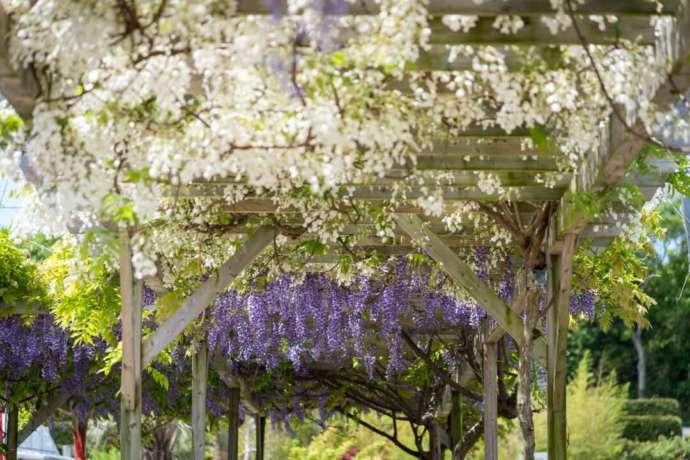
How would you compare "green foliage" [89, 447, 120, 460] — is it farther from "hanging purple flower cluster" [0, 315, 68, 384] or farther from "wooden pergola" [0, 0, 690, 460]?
"wooden pergola" [0, 0, 690, 460]

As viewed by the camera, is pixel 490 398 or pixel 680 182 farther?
pixel 490 398

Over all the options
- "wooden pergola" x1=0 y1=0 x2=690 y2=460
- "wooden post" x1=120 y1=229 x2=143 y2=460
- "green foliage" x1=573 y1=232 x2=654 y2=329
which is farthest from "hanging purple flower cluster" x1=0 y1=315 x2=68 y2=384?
"green foliage" x1=573 y1=232 x2=654 y2=329

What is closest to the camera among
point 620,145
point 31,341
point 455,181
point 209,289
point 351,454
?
point 620,145

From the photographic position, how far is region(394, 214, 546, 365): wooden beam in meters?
6.89

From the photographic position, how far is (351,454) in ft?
59.7

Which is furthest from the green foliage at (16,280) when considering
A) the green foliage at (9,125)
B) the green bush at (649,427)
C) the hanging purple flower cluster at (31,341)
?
the green bush at (649,427)

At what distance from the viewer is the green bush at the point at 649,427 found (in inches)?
886

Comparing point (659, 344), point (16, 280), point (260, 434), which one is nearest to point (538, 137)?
point (16, 280)

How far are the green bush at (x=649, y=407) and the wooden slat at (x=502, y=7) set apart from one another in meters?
19.7

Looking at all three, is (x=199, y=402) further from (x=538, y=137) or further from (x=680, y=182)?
(x=538, y=137)

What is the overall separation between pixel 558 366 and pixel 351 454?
1193cm

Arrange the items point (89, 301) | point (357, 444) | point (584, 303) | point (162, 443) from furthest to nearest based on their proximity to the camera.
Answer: point (162, 443)
point (357, 444)
point (584, 303)
point (89, 301)

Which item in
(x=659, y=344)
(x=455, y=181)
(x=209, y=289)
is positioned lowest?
(x=209, y=289)

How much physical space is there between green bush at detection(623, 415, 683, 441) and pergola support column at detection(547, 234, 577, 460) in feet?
53.9
